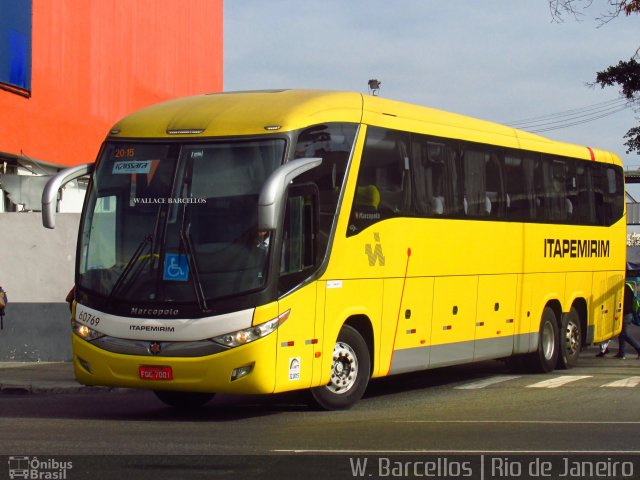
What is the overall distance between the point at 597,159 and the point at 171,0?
18406mm

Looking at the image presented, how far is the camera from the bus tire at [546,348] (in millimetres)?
19484

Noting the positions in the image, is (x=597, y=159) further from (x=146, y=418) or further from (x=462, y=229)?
(x=146, y=418)

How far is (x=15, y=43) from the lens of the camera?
25672 mm

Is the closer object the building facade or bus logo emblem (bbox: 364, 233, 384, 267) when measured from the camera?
bus logo emblem (bbox: 364, 233, 384, 267)

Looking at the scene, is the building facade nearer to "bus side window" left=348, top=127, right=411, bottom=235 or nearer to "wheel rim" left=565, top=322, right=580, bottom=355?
"bus side window" left=348, top=127, right=411, bottom=235

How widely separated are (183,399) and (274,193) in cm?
386

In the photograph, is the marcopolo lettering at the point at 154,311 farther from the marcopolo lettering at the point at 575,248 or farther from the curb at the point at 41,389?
the marcopolo lettering at the point at 575,248

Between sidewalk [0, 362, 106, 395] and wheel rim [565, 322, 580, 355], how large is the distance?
7.90 m

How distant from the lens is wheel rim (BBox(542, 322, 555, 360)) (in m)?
19.7

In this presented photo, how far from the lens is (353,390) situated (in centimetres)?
1403

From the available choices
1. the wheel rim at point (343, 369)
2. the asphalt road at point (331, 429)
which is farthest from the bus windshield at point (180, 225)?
the wheel rim at point (343, 369)

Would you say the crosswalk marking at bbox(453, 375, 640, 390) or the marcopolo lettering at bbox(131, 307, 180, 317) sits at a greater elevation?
the marcopolo lettering at bbox(131, 307, 180, 317)

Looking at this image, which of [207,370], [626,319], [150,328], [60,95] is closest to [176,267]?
[150,328]
